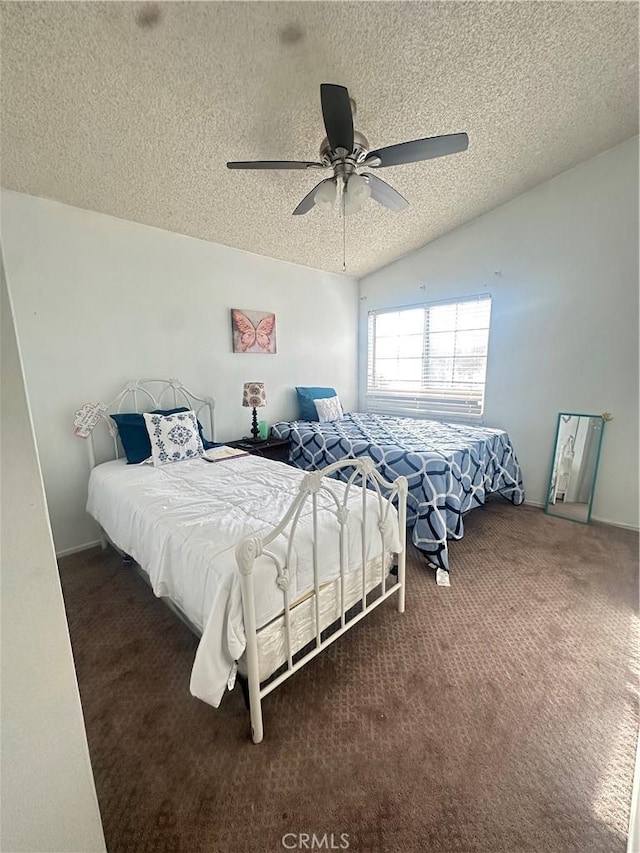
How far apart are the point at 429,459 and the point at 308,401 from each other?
182 cm

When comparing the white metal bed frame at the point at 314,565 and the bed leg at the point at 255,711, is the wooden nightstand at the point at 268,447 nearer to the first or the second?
the white metal bed frame at the point at 314,565

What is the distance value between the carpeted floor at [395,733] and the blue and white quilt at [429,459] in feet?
1.48

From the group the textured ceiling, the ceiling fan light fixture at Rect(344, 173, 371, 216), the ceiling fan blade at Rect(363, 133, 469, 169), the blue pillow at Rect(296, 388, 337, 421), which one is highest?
the textured ceiling

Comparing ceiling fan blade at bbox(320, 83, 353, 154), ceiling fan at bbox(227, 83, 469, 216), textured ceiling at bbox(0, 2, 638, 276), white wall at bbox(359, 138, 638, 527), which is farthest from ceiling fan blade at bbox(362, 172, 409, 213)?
white wall at bbox(359, 138, 638, 527)

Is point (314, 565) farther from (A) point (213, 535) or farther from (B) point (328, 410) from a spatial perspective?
(B) point (328, 410)

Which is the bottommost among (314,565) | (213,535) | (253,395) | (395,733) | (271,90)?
(395,733)

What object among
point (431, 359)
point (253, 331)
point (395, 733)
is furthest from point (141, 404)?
point (431, 359)

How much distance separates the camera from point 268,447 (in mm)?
3221

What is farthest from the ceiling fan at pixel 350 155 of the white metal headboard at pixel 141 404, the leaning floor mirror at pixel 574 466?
the leaning floor mirror at pixel 574 466

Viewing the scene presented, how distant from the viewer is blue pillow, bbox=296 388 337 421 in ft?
12.6

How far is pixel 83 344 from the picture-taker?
2.48 m

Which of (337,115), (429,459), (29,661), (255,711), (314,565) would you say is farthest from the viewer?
(429,459)

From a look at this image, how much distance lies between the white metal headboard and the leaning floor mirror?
128 inches

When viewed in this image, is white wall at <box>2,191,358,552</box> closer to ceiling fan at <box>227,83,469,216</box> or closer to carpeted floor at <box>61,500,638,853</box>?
carpeted floor at <box>61,500,638,853</box>
